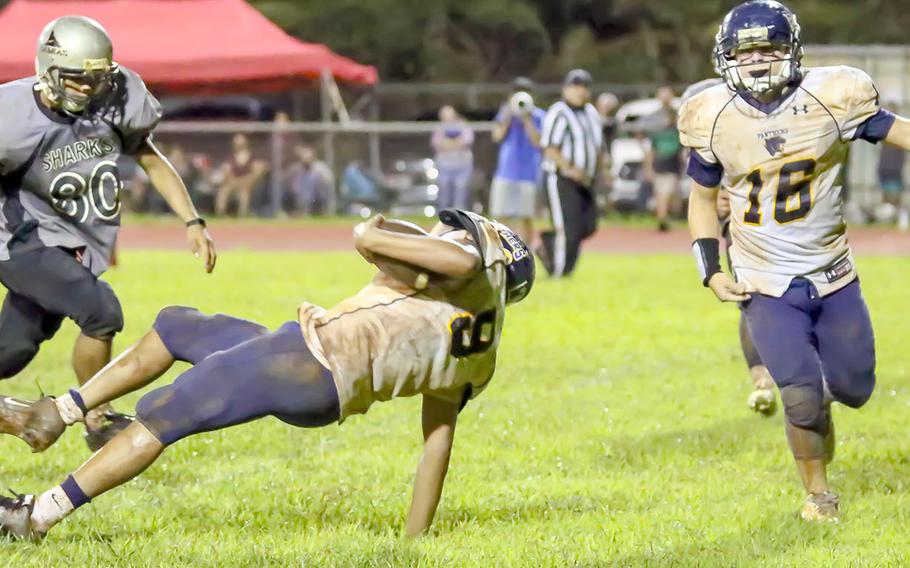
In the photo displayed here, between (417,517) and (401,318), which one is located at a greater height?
(401,318)

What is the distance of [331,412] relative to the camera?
5.09 metres

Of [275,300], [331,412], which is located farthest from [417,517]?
[275,300]

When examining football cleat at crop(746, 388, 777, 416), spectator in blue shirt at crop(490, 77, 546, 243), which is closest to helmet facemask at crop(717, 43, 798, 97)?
football cleat at crop(746, 388, 777, 416)

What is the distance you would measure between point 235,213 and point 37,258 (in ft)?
65.4

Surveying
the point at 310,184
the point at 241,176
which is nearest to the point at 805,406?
the point at 310,184

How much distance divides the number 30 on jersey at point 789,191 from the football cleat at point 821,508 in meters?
0.98

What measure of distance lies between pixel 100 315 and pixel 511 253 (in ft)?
7.21

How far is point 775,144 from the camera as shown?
6.01 metres

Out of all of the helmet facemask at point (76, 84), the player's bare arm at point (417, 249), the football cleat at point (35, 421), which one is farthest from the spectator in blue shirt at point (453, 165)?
the player's bare arm at point (417, 249)

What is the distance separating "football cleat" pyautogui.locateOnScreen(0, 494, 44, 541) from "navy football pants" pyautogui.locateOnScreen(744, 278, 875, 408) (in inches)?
102

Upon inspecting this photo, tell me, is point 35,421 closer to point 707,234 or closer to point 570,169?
point 707,234

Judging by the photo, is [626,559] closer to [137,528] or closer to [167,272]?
[137,528]

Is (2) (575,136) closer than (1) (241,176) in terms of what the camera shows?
Yes

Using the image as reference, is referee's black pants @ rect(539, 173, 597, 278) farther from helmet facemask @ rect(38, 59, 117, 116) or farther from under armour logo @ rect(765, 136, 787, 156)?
under armour logo @ rect(765, 136, 787, 156)
